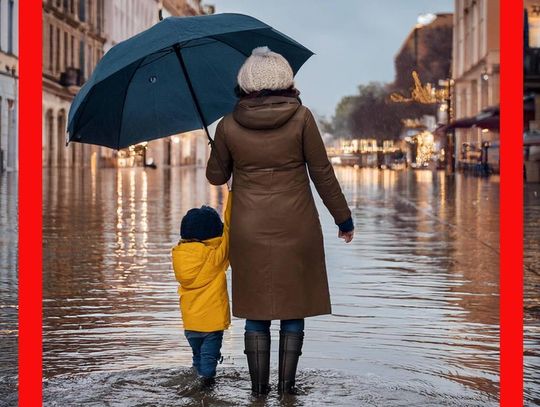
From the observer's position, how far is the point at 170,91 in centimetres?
666

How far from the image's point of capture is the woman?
5.71 metres

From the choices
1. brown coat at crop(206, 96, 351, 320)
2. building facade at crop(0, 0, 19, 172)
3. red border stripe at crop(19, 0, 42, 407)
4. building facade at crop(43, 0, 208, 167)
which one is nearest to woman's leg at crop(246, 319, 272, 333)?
brown coat at crop(206, 96, 351, 320)

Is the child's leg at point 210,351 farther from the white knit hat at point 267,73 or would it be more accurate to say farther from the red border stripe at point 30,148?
the red border stripe at point 30,148

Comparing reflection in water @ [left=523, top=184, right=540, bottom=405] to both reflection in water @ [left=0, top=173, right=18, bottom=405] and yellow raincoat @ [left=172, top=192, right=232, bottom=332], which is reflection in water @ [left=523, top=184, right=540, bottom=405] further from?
reflection in water @ [left=0, top=173, right=18, bottom=405]

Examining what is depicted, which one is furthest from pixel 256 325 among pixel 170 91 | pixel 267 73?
pixel 170 91

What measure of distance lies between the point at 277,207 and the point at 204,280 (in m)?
0.56

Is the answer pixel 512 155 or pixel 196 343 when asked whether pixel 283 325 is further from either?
pixel 512 155

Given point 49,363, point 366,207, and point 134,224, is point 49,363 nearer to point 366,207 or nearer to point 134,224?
point 134,224

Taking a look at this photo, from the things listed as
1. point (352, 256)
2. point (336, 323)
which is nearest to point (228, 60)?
point (336, 323)

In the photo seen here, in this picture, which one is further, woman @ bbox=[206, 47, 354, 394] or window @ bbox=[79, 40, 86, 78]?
window @ bbox=[79, 40, 86, 78]

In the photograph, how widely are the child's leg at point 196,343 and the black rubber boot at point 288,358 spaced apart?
0.41 meters

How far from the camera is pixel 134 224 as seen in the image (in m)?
19.2

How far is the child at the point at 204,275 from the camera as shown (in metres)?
6.07

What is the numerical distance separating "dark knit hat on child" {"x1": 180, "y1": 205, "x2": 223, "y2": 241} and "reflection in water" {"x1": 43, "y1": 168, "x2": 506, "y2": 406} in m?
0.72
